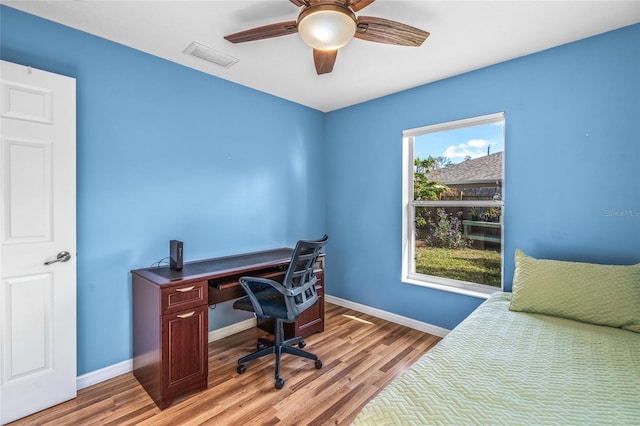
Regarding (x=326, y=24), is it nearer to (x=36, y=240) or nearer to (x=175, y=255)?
(x=175, y=255)

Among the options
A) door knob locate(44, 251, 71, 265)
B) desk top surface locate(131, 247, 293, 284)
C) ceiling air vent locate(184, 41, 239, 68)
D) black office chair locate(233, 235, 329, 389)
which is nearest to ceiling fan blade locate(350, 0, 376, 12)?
ceiling air vent locate(184, 41, 239, 68)

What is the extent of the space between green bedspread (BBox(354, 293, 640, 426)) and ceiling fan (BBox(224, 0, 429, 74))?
170 centimetres

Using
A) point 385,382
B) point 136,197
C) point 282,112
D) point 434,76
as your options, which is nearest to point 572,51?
point 434,76

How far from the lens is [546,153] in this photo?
236 cm

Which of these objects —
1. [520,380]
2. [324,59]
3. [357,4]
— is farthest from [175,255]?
[520,380]

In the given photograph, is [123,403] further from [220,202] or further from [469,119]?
[469,119]

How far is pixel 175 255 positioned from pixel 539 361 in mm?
2386

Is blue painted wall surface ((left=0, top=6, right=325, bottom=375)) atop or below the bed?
atop

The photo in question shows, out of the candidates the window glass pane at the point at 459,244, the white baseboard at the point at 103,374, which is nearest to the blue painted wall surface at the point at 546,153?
the window glass pane at the point at 459,244

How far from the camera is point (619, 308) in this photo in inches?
69.1

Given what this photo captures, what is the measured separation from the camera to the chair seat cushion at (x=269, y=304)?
2.25 m

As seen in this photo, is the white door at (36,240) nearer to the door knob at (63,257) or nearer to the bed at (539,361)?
the door knob at (63,257)

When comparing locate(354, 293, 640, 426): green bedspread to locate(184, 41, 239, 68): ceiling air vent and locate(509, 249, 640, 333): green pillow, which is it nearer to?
locate(509, 249, 640, 333): green pillow

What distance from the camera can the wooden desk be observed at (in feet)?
6.41
